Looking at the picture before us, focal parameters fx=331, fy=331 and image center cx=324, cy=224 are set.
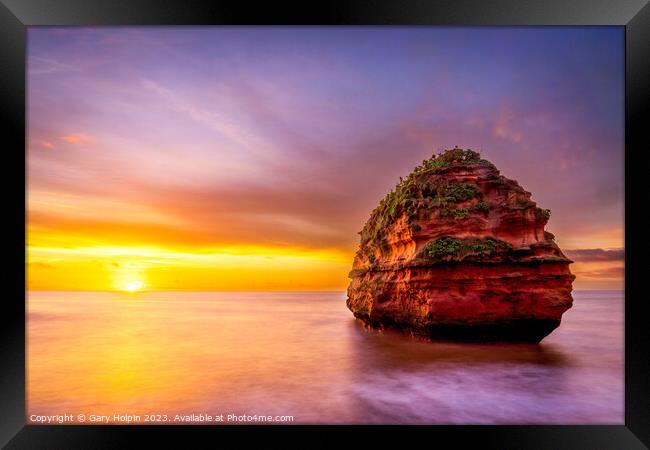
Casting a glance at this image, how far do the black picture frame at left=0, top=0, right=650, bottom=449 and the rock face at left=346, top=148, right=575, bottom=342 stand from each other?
15.2ft

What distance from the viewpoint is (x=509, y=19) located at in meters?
4.41

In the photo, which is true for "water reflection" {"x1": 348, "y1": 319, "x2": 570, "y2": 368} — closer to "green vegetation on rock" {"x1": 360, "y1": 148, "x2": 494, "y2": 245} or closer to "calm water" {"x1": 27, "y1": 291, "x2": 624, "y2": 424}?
"calm water" {"x1": 27, "y1": 291, "x2": 624, "y2": 424}

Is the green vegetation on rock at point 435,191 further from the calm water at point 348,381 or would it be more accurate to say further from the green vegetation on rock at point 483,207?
the calm water at point 348,381

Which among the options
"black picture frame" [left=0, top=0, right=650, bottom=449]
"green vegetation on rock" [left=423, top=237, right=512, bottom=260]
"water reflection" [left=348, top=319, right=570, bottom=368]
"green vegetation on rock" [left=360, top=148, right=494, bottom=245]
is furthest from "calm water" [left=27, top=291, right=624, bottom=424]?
"green vegetation on rock" [left=360, top=148, right=494, bottom=245]

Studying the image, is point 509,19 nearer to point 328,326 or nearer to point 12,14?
point 12,14

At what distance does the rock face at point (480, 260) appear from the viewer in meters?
9.03

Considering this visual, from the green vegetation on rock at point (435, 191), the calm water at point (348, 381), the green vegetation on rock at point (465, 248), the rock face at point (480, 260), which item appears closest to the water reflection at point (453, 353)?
the calm water at point (348, 381)

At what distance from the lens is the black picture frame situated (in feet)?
14.4

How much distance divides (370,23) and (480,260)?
6.91 meters

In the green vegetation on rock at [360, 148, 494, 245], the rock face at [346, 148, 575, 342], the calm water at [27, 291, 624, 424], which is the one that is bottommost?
the calm water at [27, 291, 624, 424]

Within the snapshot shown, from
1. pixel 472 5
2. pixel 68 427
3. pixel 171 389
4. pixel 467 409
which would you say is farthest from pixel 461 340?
pixel 68 427

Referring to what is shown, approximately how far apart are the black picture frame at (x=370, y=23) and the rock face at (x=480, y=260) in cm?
463

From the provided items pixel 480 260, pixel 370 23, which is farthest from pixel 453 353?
pixel 370 23

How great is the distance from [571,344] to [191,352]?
1231 cm
